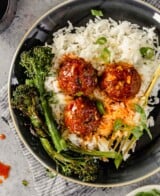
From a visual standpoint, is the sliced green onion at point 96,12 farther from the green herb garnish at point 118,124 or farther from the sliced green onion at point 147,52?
the green herb garnish at point 118,124

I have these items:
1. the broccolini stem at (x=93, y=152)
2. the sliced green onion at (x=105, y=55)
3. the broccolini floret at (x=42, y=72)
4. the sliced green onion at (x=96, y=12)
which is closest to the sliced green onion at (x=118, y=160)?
the broccolini stem at (x=93, y=152)

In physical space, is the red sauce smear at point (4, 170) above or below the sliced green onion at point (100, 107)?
below

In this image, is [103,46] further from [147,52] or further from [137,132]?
[137,132]

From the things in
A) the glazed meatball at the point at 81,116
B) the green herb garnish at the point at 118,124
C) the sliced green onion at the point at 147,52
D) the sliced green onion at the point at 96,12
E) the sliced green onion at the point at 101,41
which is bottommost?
the green herb garnish at the point at 118,124

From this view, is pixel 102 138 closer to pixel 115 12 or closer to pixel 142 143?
pixel 142 143

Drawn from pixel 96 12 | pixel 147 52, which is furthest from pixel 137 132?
pixel 96 12

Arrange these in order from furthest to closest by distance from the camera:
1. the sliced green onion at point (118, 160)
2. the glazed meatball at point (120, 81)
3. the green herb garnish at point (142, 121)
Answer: the sliced green onion at point (118, 160) → the green herb garnish at point (142, 121) → the glazed meatball at point (120, 81)
